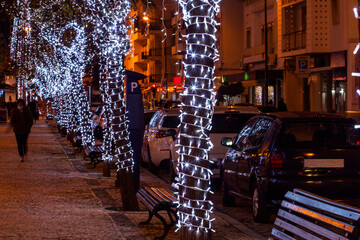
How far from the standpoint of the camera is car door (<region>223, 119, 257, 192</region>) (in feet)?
38.8

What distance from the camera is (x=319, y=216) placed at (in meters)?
5.45

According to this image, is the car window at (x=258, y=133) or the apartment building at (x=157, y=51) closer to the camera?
the car window at (x=258, y=133)

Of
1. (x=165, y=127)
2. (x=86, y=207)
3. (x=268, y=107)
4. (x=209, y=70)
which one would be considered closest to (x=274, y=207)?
(x=86, y=207)

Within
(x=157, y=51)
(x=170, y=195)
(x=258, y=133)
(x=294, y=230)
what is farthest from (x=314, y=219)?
(x=157, y=51)

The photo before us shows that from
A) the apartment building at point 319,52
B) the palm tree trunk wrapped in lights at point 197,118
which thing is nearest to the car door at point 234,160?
the palm tree trunk wrapped in lights at point 197,118

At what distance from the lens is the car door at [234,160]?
11836mm

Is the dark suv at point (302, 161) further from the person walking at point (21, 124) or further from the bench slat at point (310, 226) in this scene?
the person walking at point (21, 124)

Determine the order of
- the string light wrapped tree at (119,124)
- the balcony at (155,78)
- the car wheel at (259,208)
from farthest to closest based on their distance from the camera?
the balcony at (155,78) < the string light wrapped tree at (119,124) < the car wheel at (259,208)

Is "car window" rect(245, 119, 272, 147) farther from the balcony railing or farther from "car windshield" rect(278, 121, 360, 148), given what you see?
the balcony railing

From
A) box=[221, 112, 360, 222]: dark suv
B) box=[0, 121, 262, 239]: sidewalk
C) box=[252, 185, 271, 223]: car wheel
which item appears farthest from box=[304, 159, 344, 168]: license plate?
box=[0, 121, 262, 239]: sidewalk

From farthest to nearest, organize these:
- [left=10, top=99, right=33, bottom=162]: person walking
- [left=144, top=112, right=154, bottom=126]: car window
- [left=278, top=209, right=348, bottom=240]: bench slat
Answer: [left=144, top=112, right=154, bottom=126]: car window
[left=10, top=99, right=33, bottom=162]: person walking
[left=278, top=209, right=348, bottom=240]: bench slat

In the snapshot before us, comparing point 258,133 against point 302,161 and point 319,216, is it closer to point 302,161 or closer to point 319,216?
point 302,161

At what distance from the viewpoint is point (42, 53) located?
152ft

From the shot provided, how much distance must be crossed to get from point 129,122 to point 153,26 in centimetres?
7822
